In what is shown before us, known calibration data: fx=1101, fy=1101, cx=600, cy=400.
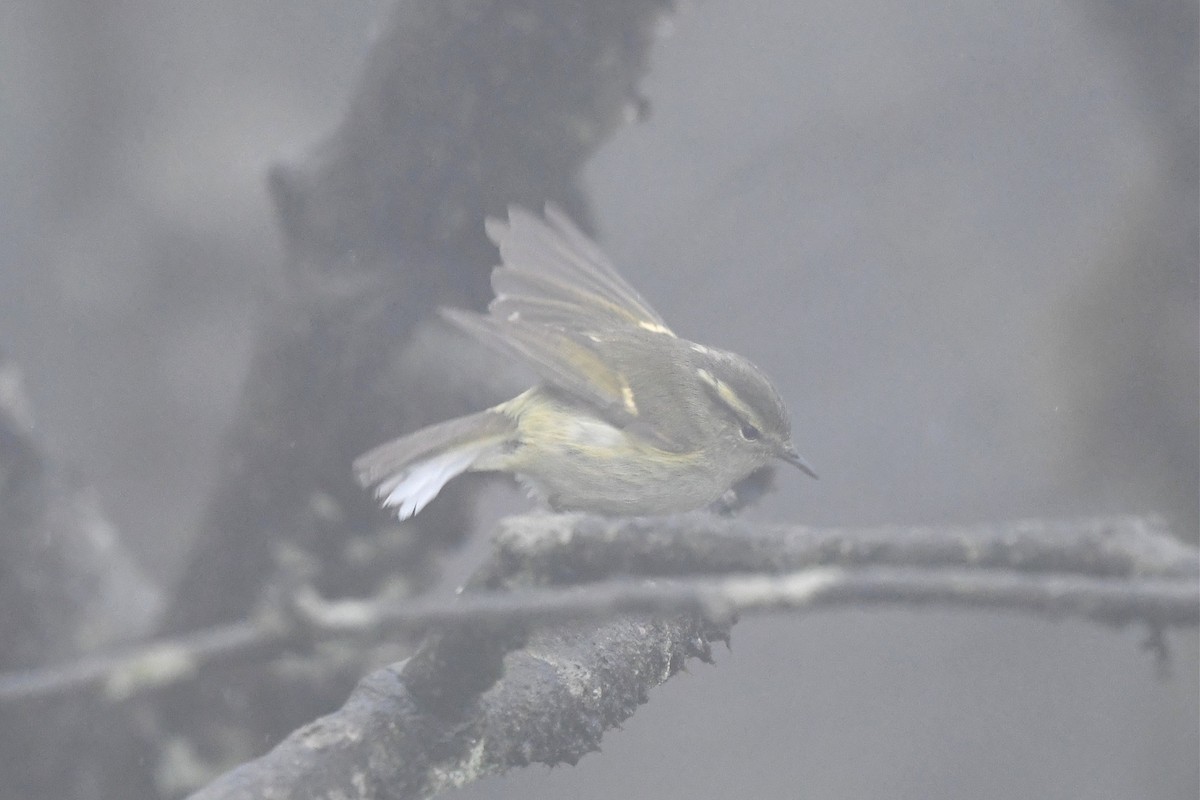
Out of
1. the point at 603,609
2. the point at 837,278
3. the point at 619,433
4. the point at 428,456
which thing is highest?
the point at 837,278

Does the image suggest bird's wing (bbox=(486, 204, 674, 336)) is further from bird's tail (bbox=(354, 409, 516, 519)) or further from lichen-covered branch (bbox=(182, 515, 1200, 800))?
lichen-covered branch (bbox=(182, 515, 1200, 800))

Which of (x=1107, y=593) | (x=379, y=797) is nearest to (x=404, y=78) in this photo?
(x=379, y=797)

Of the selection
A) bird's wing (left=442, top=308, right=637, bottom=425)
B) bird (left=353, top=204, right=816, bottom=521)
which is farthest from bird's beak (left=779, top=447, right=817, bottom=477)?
bird's wing (left=442, top=308, right=637, bottom=425)

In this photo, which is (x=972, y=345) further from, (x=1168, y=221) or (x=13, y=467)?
(x=13, y=467)

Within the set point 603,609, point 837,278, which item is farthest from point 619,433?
point 603,609

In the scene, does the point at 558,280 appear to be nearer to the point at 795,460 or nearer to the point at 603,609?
the point at 795,460

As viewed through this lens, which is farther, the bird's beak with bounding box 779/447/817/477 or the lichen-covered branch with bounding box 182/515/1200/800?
the bird's beak with bounding box 779/447/817/477

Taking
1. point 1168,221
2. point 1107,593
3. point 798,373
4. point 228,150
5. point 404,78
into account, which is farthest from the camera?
point 228,150
